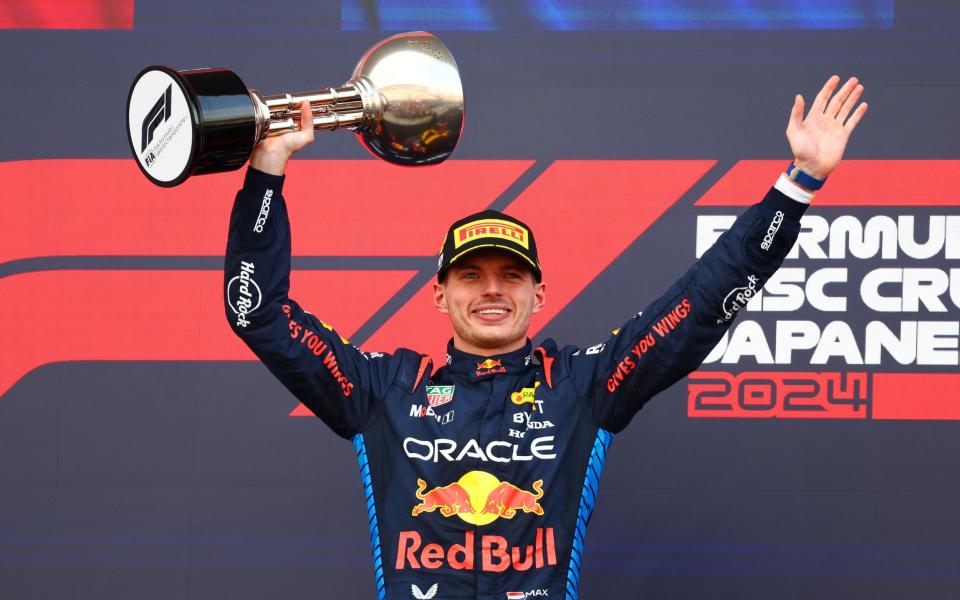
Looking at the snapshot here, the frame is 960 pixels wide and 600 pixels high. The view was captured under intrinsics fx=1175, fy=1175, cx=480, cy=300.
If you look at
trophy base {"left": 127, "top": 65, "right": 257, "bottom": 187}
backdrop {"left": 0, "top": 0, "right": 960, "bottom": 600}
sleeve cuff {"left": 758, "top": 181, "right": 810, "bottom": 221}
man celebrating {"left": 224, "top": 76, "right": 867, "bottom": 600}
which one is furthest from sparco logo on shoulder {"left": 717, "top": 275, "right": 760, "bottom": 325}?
backdrop {"left": 0, "top": 0, "right": 960, "bottom": 600}

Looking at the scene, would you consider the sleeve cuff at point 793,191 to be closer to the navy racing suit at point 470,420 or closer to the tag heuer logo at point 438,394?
the navy racing suit at point 470,420

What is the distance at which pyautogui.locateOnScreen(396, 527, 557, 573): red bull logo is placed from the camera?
1893mm

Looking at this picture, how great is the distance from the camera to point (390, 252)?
8.75 feet

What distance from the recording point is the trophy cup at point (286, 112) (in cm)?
158

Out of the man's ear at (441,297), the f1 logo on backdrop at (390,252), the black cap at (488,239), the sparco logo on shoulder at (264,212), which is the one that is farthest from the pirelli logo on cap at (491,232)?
the f1 logo on backdrop at (390,252)

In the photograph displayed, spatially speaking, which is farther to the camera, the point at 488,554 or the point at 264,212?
the point at 488,554

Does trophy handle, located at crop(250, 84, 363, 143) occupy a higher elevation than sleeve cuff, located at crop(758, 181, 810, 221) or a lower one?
higher

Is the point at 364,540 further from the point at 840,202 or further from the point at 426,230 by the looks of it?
the point at 840,202

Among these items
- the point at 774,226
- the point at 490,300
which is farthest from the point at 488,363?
the point at 774,226

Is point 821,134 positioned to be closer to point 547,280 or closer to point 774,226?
point 774,226

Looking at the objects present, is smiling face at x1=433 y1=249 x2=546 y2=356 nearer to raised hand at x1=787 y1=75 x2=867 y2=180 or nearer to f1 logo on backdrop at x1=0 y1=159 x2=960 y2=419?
raised hand at x1=787 y1=75 x2=867 y2=180

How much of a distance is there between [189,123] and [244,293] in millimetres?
350

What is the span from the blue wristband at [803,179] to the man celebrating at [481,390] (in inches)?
3.8

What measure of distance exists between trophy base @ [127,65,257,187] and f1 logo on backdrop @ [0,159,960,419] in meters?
1.03
